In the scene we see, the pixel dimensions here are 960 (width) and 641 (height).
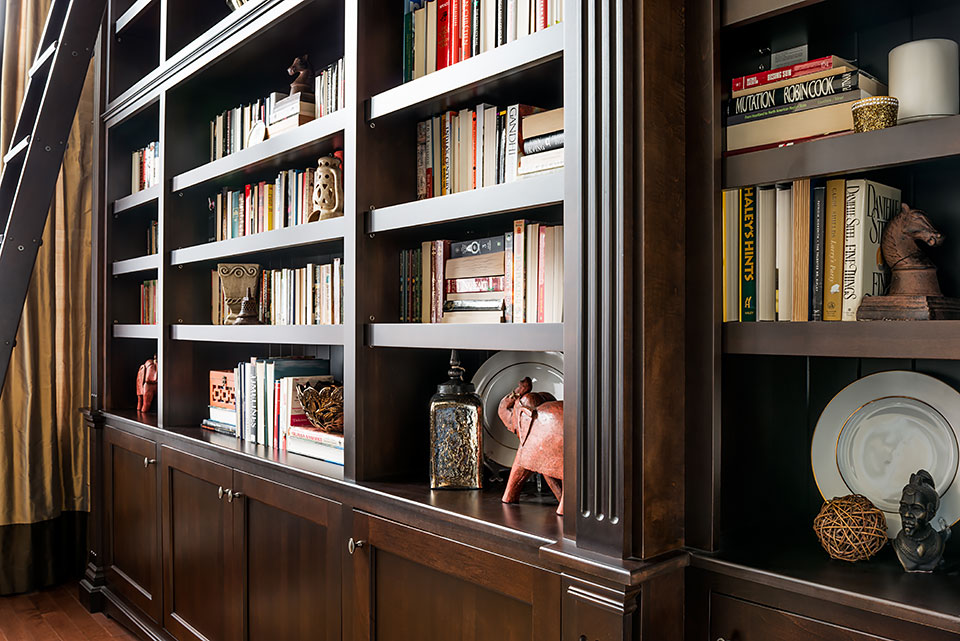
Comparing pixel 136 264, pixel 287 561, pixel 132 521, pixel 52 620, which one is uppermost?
pixel 136 264

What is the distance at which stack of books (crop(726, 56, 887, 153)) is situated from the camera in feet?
3.71

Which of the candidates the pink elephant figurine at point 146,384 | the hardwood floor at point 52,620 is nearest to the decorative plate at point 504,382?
the pink elephant figurine at point 146,384

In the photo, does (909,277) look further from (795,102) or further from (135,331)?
(135,331)

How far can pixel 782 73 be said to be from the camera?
3.91ft

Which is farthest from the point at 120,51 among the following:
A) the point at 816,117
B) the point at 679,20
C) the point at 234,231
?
the point at 816,117

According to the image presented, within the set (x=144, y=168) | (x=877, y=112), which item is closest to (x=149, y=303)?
(x=144, y=168)

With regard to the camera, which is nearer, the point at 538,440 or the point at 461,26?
the point at 538,440

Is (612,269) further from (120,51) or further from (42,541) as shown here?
(42,541)

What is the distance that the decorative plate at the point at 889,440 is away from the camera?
1134mm

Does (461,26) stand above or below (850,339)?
above

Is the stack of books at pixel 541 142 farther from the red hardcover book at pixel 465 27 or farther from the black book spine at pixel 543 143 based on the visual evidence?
the red hardcover book at pixel 465 27

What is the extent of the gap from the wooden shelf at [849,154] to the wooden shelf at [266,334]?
1.05 metres

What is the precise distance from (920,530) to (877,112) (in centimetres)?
60

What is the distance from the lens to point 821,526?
115 centimetres
